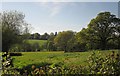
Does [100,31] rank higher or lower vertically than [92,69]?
higher

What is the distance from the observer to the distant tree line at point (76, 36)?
27.0 metres

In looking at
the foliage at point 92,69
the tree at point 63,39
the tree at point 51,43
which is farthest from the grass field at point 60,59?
the tree at point 51,43

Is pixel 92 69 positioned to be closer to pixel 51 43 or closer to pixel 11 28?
pixel 11 28

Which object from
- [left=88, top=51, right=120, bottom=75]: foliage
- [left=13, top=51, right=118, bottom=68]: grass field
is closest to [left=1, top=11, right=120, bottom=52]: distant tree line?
[left=13, top=51, right=118, bottom=68]: grass field

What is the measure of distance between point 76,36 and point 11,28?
10086 millimetres

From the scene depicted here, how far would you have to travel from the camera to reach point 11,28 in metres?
27.8

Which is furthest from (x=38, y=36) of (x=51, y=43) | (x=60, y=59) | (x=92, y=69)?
(x=92, y=69)

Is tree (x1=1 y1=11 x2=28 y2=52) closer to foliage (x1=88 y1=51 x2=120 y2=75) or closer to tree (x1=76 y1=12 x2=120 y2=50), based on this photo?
tree (x1=76 y1=12 x2=120 y2=50)

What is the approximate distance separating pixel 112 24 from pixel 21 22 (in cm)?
1254

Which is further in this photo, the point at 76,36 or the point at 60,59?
the point at 76,36

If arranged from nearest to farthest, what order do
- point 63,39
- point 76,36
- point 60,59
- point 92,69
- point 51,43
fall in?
point 92,69
point 60,59
point 76,36
point 51,43
point 63,39

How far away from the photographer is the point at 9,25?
27.5m

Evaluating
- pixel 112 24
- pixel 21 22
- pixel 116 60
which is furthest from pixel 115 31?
pixel 116 60

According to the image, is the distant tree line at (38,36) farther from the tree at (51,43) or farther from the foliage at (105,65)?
the foliage at (105,65)
